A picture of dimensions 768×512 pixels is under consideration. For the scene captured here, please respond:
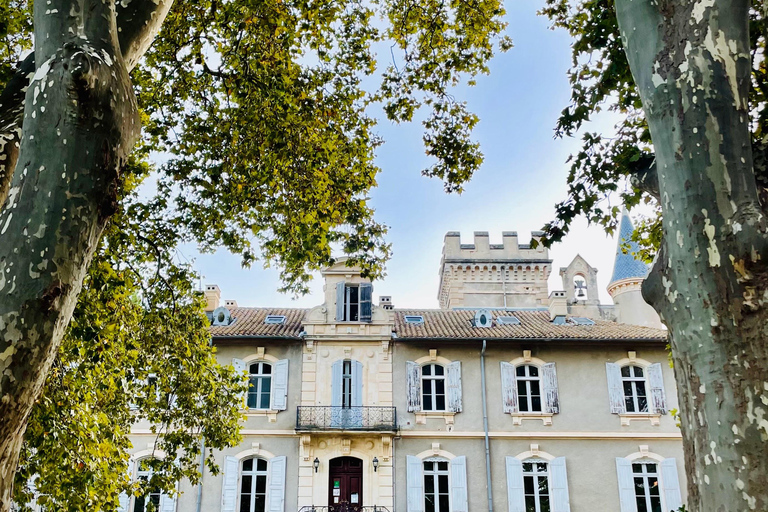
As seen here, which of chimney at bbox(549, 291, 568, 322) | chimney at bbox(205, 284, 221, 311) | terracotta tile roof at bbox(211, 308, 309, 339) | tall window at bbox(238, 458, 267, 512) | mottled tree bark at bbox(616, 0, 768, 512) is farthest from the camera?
chimney at bbox(549, 291, 568, 322)

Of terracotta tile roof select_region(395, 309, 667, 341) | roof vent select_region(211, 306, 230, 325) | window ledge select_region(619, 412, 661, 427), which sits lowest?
window ledge select_region(619, 412, 661, 427)

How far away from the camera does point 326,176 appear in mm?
9039

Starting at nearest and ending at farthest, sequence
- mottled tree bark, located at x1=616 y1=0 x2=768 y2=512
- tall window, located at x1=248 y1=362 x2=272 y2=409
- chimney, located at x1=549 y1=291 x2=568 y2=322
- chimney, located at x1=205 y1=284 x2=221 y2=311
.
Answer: mottled tree bark, located at x1=616 y1=0 x2=768 y2=512 < tall window, located at x1=248 y1=362 x2=272 y2=409 < chimney, located at x1=205 y1=284 x2=221 y2=311 < chimney, located at x1=549 y1=291 x2=568 y2=322

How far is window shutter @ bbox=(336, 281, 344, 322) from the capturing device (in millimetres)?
21000

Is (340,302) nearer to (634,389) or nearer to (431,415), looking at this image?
(431,415)

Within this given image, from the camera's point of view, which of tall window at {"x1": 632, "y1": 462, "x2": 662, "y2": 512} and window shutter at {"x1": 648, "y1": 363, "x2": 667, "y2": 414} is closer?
tall window at {"x1": 632, "y1": 462, "x2": 662, "y2": 512}

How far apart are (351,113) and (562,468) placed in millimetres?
13800

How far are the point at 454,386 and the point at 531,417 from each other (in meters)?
2.50

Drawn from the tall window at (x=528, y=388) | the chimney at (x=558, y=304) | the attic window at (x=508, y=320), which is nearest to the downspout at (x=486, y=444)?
the tall window at (x=528, y=388)

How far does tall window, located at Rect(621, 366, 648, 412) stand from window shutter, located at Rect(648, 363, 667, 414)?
245mm

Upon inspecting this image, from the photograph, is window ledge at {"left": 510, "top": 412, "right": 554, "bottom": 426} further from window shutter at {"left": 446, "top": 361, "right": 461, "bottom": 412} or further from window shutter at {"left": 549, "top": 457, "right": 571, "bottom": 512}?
window shutter at {"left": 446, "top": 361, "right": 461, "bottom": 412}

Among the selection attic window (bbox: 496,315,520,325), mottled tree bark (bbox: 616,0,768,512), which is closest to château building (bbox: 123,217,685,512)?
attic window (bbox: 496,315,520,325)

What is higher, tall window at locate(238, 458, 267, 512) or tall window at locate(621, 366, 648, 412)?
tall window at locate(621, 366, 648, 412)

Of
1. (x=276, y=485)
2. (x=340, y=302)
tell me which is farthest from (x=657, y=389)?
(x=276, y=485)
